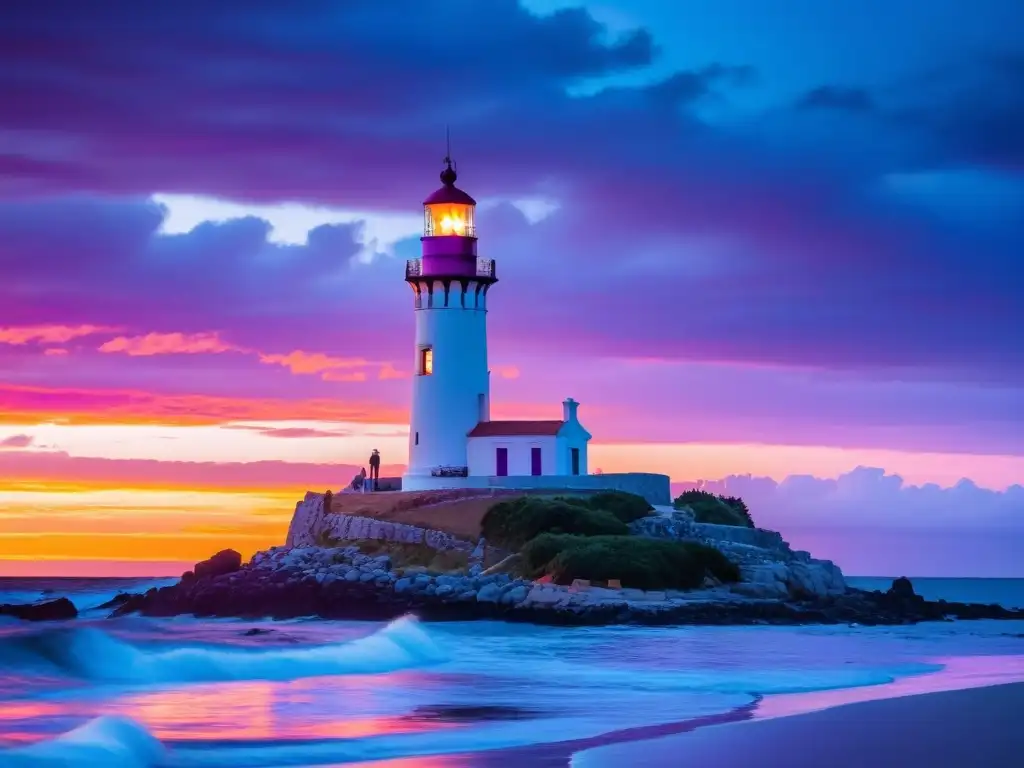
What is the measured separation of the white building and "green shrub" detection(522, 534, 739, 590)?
551 cm

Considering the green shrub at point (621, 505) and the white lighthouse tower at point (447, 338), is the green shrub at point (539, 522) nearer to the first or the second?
the green shrub at point (621, 505)

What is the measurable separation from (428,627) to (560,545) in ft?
13.3

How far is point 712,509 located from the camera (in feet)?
125

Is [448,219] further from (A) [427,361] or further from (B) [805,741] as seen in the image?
(B) [805,741]

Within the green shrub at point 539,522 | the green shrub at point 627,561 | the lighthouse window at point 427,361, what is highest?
the lighthouse window at point 427,361

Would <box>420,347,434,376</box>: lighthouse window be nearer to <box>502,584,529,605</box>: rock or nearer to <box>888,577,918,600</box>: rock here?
<box>502,584,529,605</box>: rock

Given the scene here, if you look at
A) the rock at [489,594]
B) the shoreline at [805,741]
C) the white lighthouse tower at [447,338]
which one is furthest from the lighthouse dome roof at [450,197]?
the shoreline at [805,741]

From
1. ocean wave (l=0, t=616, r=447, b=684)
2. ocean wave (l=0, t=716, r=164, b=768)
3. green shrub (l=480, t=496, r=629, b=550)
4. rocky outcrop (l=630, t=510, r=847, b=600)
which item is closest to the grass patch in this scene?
green shrub (l=480, t=496, r=629, b=550)

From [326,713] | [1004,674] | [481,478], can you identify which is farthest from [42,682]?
[481,478]

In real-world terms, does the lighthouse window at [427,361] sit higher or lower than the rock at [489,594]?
higher

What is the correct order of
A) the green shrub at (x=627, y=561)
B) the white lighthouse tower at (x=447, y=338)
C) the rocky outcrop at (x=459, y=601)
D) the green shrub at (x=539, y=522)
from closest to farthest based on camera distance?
1. the rocky outcrop at (x=459, y=601)
2. the green shrub at (x=627, y=561)
3. the green shrub at (x=539, y=522)
4. the white lighthouse tower at (x=447, y=338)

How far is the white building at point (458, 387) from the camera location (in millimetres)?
35906

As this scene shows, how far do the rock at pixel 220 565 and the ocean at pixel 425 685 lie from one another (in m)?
6.78

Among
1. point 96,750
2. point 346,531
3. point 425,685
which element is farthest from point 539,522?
point 96,750
